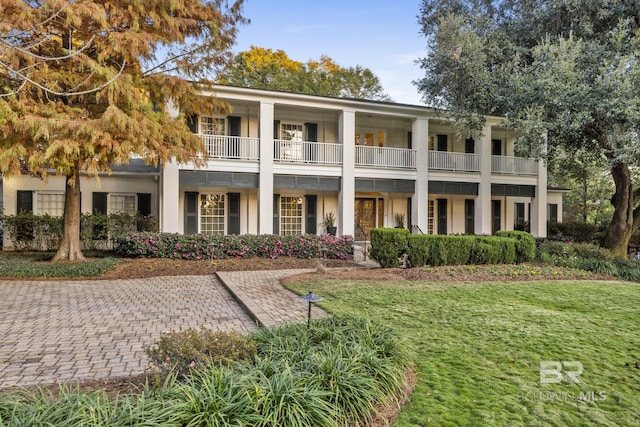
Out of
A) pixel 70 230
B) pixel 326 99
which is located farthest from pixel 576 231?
pixel 70 230

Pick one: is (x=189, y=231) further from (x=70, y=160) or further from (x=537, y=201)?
(x=537, y=201)

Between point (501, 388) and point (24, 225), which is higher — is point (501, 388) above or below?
below

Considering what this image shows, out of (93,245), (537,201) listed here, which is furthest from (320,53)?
(93,245)

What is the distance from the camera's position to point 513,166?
59.5 feet

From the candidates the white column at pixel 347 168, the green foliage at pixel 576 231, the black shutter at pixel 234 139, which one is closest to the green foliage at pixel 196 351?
the black shutter at pixel 234 139

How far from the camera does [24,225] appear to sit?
44.4 feet

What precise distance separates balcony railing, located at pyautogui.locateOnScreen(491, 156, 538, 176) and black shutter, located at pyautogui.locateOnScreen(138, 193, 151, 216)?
15.4m

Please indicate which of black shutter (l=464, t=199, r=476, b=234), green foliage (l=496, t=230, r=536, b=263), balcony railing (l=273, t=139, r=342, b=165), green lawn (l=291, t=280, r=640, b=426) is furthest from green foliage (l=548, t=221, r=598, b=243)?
balcony railing (l=273, t=139, r=342, b=165)

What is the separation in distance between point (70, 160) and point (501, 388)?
9936 mm

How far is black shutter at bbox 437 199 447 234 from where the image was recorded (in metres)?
19.6

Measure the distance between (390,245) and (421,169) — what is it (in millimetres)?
6988

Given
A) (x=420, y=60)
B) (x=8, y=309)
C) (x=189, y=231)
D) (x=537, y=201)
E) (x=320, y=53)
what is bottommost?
(x=8, y=309)

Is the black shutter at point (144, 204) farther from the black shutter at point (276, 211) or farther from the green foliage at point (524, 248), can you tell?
the green foliage at point (524, 248)

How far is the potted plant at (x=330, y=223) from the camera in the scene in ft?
54.5
